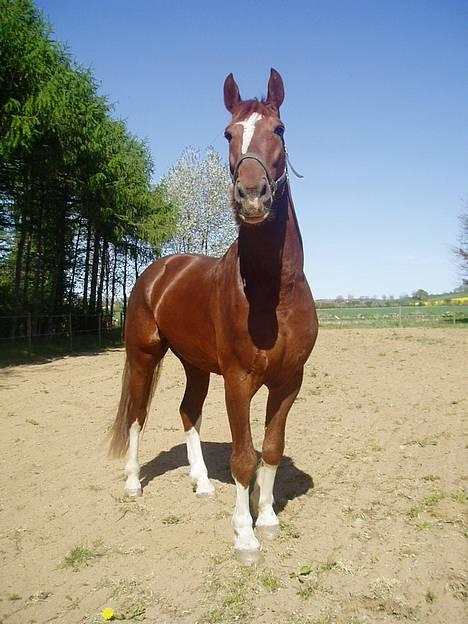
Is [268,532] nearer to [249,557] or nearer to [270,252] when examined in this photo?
[249,557]

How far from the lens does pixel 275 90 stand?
3033 millimetres

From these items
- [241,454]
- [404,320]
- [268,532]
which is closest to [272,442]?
[241,454]

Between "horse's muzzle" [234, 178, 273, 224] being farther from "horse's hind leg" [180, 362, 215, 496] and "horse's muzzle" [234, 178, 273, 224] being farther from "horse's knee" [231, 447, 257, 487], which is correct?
"horse's hind leg" [180, 362, 215, 496]

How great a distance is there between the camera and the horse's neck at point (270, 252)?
307cm

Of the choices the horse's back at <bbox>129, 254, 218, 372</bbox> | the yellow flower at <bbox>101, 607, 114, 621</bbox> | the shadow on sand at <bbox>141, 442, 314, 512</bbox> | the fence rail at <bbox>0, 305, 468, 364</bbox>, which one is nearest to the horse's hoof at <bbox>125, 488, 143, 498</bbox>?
the shadow on sand at <bbox>141, 442, 314, 512</bbox>

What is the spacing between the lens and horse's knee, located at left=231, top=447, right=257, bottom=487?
3215 mm

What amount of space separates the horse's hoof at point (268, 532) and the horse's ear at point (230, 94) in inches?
115

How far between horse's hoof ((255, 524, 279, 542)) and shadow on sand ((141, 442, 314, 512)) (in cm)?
43

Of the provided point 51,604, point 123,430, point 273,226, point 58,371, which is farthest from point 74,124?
point 51,604

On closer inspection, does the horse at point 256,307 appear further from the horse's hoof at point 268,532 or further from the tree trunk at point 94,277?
the tree trunk at point 94,277

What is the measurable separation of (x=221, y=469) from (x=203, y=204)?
2767 cm

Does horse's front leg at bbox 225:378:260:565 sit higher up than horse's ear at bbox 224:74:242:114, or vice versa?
horse's ear at bbox 224:74:242:114

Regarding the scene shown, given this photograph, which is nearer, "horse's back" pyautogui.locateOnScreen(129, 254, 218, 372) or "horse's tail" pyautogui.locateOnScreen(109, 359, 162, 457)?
"horse's back" pyautogui.locateOnScreen(129, 254, 218, 372)

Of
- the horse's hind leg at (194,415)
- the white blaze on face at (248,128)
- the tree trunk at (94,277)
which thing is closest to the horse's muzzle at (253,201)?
the white blaze on face at (248,128)
